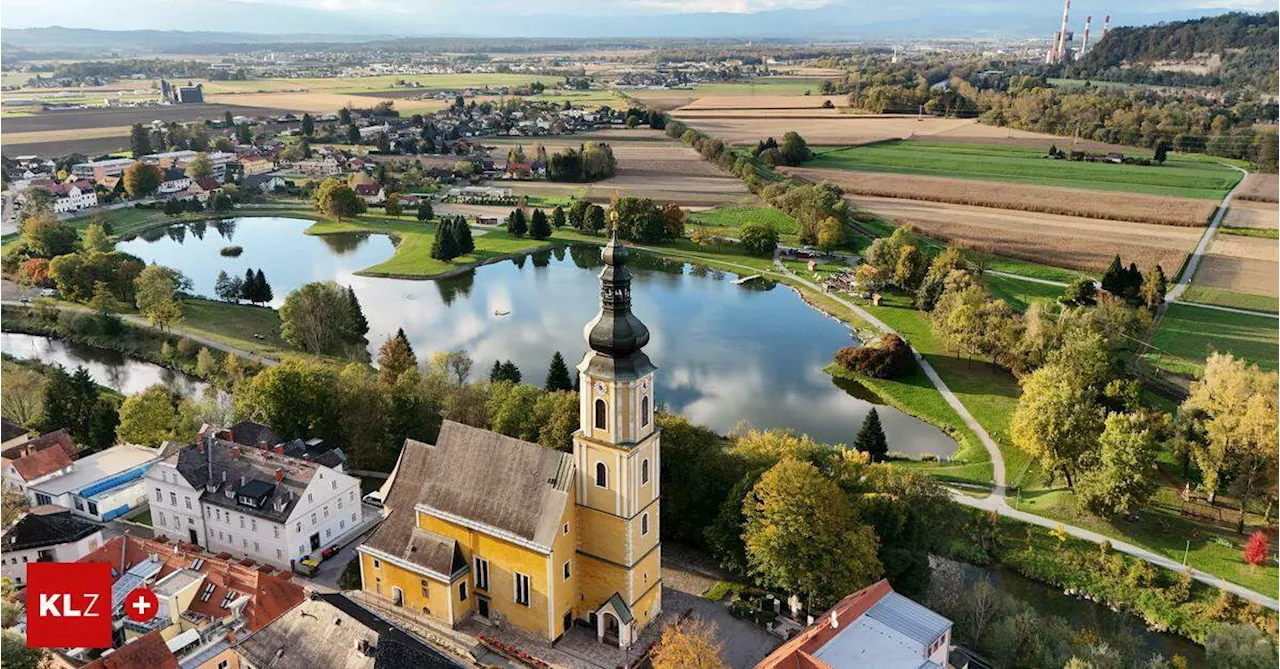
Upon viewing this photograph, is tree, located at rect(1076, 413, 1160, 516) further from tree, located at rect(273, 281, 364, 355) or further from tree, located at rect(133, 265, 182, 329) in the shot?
tree, located at rect(133, 265, 182, 329)

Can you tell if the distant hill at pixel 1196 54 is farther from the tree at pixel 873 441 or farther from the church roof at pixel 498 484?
the church roof at pixel 498 484

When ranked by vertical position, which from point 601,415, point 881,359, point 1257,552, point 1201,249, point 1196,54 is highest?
point 1196,54

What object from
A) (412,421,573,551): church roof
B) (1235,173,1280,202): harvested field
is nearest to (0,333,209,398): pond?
(412,421,573,551): church roof

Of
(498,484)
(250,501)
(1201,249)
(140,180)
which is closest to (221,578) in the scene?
(250,501)

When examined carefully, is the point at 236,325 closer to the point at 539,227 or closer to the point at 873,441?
the point at 539,227

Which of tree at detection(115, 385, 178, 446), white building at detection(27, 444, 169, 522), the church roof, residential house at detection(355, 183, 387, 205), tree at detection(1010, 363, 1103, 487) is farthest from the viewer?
residential house at detection(355, 183, 387, 205)

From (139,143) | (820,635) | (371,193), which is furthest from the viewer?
(139,143)
